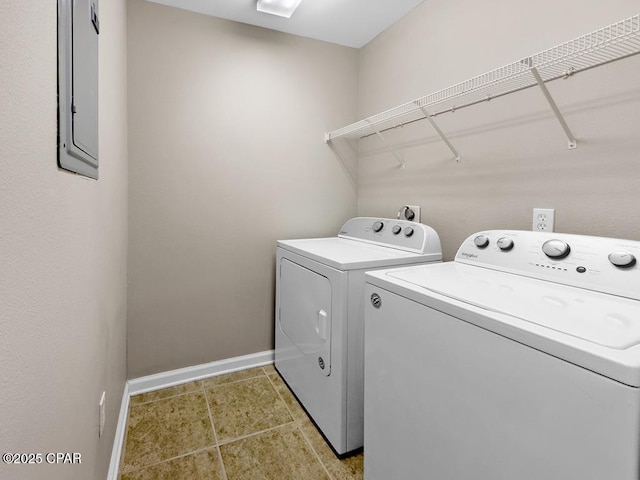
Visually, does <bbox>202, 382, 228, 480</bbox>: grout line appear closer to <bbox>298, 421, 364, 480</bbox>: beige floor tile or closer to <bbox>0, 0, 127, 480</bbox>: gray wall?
<bbox>298, 421, 364, 480</bbox>: beige floor tile

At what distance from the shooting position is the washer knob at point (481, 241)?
1387mm

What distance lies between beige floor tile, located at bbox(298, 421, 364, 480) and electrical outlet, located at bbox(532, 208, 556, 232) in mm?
1296

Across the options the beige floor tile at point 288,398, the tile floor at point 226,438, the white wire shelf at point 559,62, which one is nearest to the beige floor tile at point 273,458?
the tile floor at point 226,438

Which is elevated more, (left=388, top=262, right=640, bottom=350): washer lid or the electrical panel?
the electrical panel

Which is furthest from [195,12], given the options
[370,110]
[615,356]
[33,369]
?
[615,356]

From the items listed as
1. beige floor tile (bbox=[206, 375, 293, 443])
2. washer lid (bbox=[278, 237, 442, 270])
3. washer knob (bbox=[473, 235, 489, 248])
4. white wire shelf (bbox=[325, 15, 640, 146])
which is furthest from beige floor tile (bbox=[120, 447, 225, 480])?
white wire shelf (bbox=[325, 15, 640, 146])

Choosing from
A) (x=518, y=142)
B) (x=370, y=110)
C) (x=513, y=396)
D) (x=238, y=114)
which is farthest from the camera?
(x=370, y=110)

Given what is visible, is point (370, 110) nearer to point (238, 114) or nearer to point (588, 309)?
point (238, 114)

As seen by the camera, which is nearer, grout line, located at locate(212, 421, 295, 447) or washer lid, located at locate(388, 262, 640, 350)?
washer lid, located at locate(388, 262, 640, 350)

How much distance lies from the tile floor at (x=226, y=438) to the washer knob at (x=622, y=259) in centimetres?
129

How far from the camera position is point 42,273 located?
2.05 feet

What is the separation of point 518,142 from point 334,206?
53.6 inches

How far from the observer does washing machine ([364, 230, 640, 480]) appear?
2.00 feet

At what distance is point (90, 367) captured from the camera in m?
1.00
